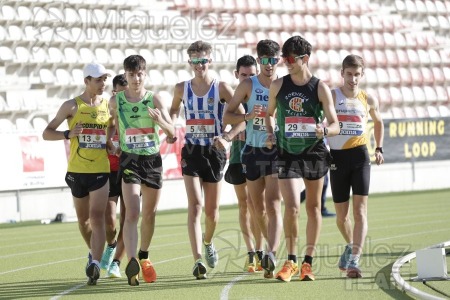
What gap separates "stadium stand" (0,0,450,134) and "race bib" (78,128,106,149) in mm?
14594

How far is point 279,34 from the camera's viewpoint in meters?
33.1

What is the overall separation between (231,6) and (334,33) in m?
4.72

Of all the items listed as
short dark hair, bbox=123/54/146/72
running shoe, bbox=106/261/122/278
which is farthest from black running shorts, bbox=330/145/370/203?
running shoe, bbox=106/261/122/278

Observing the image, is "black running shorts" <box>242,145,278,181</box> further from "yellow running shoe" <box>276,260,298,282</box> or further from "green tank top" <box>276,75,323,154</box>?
"yellow running shoe" <box>276,260,298,282</box>

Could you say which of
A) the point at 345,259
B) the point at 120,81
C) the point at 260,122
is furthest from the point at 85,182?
the point at 345,259

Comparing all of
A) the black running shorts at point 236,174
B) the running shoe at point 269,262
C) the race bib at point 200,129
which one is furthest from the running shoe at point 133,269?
the black running shorts at point 236,174

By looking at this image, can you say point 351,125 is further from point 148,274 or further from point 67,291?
point 67,291

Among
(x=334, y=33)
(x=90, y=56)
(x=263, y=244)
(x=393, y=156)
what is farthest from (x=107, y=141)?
(x=334, y=33)

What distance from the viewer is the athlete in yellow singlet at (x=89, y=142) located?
10.3m

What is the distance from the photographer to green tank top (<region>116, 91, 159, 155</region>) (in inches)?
397

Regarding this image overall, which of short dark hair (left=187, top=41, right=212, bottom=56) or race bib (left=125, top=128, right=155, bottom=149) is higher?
short dark hair (left=187, top=41, right=212, bottom=56)

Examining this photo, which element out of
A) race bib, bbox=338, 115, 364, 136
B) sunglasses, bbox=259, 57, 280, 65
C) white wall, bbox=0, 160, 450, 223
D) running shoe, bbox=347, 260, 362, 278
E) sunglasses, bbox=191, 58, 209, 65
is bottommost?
running shoe, bbox=347, 260, 362, 278

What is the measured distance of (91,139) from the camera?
1044cm

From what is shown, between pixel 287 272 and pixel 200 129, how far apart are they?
188 centimetres
